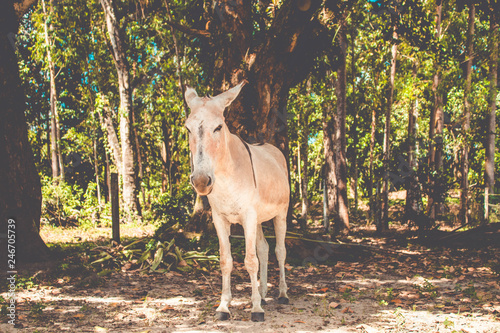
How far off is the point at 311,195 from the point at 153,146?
1045 centimetres

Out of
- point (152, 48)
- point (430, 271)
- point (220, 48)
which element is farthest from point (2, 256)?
point (152, 48)

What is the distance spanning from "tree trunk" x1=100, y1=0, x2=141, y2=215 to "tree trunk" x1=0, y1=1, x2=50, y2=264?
8636 mm

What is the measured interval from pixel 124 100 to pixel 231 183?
12.6 meters

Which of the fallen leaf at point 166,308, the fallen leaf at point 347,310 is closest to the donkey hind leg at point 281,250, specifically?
the fallen leaf at point 347,310

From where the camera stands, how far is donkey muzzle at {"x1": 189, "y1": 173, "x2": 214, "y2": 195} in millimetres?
3197

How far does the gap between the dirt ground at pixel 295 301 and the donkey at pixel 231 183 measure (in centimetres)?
40

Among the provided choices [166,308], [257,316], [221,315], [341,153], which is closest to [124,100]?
[341,153]

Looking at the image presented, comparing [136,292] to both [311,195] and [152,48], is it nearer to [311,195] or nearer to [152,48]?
[152,48]

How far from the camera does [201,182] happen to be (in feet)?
10.5

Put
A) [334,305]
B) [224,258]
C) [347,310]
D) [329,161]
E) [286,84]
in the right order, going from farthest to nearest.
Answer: [329,161], [286,84], [334,305], [347,310], [224,258]

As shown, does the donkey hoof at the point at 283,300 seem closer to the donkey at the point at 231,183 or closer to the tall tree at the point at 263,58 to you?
the donkey at the point at 231,183

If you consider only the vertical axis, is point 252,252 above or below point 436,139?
below

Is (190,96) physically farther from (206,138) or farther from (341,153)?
(341,153)

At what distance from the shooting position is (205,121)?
3.49 metres
